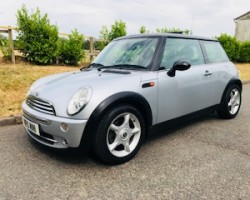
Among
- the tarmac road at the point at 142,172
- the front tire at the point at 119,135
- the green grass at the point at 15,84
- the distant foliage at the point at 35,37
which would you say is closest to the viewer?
the tarmac road at the point at 142,172

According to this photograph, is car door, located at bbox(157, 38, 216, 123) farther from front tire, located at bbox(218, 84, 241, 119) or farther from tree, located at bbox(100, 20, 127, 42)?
tree, located at bbox(100, 20, 127, 42)

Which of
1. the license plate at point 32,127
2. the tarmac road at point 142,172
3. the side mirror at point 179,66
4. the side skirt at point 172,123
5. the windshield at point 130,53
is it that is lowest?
the tarmac road at point 142,172

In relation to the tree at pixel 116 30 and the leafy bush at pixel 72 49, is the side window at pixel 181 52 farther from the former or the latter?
the tree at pixel 116 30

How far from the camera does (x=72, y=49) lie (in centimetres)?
1014

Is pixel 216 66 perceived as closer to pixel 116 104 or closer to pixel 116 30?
pixel 116 104

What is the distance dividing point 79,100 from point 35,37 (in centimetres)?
744

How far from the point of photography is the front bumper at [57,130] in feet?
8.96

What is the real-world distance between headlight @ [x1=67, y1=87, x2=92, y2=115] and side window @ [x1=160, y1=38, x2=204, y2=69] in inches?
A: 45.9

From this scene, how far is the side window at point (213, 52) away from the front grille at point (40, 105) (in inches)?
104

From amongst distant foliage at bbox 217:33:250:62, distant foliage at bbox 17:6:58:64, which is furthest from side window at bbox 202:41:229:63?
distant foliage at bbox 217:33:250:62

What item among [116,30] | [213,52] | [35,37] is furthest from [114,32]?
[213,52]

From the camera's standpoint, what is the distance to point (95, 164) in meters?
3.05

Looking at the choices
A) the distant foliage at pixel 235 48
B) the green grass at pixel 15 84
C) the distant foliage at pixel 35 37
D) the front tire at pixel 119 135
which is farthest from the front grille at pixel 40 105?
the distant foliage at pixel 235 48

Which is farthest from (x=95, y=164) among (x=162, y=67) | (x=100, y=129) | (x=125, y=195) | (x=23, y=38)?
(x=23, y=38)
